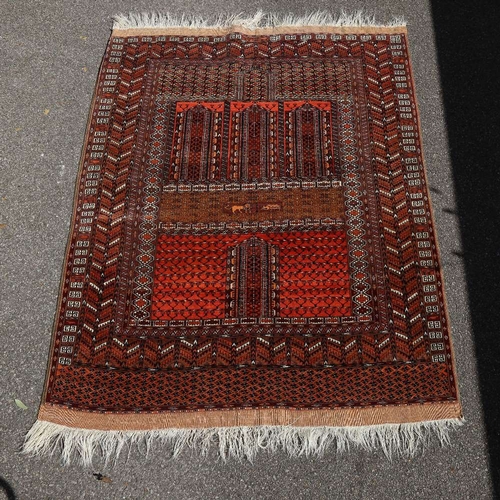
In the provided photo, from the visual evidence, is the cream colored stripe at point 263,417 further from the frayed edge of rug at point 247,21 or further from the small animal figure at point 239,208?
the frayed edge of rug at point 247,21

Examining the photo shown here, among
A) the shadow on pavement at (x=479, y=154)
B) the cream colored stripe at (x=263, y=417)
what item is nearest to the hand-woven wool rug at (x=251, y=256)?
the cream colored stripe at (x=263, y=417)

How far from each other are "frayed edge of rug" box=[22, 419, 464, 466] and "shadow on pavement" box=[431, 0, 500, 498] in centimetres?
22

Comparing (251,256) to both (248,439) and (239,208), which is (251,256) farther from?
(248,439)

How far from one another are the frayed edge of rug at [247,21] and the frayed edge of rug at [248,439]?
5.45ft

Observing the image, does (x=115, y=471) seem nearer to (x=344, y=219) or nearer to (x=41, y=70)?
(x=344, y=219)

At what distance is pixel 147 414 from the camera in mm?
1588

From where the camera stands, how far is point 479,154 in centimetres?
196

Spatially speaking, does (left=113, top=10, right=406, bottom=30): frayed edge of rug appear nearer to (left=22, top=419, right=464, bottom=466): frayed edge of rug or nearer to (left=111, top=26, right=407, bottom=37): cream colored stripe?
(left=111, top=26, right=407, bottom=37): cream colored stripe

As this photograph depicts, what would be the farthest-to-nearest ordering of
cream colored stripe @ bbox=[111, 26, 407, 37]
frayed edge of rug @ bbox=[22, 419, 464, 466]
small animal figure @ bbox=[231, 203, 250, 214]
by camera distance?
cream colored stripe @ bbox=[111, 26, 407, 37] < small animal figure @ bbox=[231, 203, 250, 214] < frayed edge of rug @ bbox=[22, 419, 464, 466]

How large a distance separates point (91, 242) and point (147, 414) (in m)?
0.64

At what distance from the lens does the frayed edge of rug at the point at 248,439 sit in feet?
5.16

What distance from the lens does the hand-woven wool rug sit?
1590 millimetres

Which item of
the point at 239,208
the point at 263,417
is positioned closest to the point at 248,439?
the point at 263,417

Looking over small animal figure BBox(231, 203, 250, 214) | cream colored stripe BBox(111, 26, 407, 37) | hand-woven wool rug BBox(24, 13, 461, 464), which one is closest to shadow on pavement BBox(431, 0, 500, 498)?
hand-woven wool rug BBox(24, 13, 461, 464)
